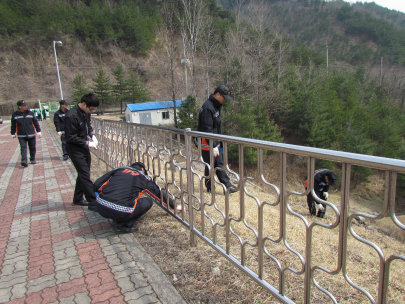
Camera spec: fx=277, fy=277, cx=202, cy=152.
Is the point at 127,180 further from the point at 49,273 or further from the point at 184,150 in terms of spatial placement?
the point at 49,273

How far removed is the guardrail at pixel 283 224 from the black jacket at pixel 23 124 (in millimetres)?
3401

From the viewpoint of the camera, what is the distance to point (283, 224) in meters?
1.62

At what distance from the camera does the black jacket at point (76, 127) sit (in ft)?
11.7

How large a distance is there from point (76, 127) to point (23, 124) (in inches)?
177

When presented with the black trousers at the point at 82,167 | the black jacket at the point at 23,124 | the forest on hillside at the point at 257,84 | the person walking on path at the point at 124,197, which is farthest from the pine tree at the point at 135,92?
the person walking on path at the point at 124,197

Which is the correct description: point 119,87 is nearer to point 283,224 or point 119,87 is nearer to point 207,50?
point 207,50

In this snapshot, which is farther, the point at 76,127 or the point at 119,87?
the point at 119,87

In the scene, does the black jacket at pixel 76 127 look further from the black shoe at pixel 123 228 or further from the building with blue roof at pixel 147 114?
the building with blue roof at pixel 147 114

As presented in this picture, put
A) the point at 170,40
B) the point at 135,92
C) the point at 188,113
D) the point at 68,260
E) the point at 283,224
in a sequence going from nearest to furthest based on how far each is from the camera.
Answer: the point at 283,224 < the point at 68,260 < the point at 188,113 < the point at 170,40 < the point at 135,92

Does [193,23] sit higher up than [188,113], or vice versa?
[193,23]

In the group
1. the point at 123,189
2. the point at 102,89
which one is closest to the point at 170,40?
the point at 102,89

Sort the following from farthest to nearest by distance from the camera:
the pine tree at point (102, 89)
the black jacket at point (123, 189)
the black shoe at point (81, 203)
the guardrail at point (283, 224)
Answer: the pine tree at point (102, 89) → the black shoe at point (81, 203) → the black jacket at point (123, 189) → the guardrail at point (283, 224)

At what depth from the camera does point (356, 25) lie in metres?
81.8

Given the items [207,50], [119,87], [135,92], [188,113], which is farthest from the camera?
[119,87]
